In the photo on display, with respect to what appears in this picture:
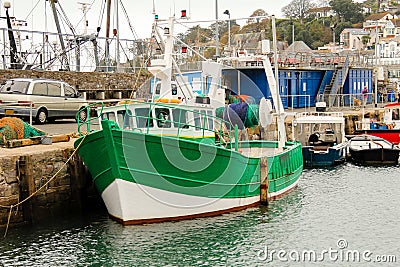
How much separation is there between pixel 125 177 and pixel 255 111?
21.1ft

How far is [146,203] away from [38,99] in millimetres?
8887

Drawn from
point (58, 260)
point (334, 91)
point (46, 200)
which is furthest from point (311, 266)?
point (334, 91)

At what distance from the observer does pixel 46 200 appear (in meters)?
14.3

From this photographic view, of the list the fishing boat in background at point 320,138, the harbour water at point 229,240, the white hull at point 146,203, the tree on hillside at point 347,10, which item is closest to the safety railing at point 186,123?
the white hull at point 146,203

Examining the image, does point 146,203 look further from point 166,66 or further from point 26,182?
point 166,66

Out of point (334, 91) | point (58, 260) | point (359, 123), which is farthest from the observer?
point (334, 91)

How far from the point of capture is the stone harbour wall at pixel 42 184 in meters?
13.4

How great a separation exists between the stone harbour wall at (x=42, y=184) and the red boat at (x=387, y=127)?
1740 centimetres

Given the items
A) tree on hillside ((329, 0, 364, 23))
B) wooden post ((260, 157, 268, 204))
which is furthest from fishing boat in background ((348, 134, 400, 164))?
tree on hillside ((329, 0, 364, 23))

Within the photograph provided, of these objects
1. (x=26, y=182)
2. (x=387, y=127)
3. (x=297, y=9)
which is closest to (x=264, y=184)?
(x=26, y=182)

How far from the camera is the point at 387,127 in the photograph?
30156mm

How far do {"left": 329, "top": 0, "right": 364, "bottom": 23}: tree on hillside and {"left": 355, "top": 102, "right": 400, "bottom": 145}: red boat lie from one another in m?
106

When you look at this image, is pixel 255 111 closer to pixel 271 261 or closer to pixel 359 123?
pixel 271 261

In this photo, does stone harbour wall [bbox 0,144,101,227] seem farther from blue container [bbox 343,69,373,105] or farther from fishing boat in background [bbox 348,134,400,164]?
blue container [bbox 343,69,373,105]
